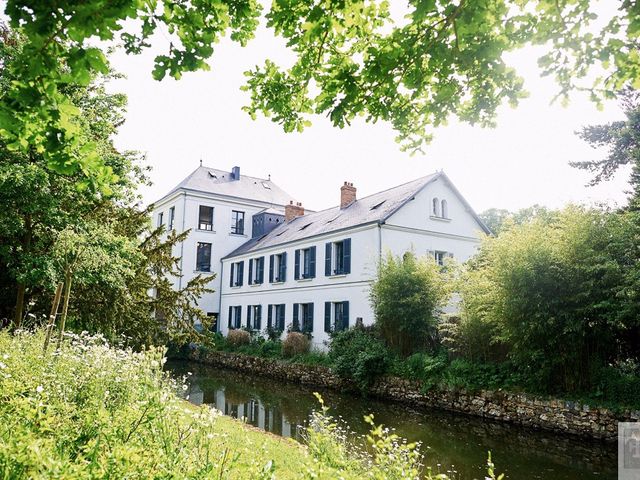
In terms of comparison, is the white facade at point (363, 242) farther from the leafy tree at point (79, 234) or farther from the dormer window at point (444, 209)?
the leafy tree at point (79, 234)

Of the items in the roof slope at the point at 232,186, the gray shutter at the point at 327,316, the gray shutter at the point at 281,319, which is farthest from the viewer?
the roof slope at the point at 232,186

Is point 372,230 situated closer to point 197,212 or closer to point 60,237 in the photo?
point 60,237

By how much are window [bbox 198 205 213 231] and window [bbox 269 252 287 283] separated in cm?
800

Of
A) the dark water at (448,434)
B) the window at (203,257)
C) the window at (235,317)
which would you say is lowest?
the dark water at (448,434)

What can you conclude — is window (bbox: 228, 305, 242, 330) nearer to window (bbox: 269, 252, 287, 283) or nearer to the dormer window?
window (bbox: 269, 252, 287, 283)

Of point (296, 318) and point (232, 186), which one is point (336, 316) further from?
point (232, 186)

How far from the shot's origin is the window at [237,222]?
34.1 meters

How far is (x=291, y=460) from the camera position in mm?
6727

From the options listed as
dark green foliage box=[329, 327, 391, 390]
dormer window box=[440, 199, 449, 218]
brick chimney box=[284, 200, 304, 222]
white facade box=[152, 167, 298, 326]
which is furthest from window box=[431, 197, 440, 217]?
white facade box=[152, 167, 298, 326]

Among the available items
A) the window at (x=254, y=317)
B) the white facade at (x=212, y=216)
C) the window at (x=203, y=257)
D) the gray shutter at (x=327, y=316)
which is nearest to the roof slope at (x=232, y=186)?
the white facade at (x=212, y=216)

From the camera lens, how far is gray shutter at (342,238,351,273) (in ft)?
69.8

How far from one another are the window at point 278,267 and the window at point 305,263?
4.61 feet

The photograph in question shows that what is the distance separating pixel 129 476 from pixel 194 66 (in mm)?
2742

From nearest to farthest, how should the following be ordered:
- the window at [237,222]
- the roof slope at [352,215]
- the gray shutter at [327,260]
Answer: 1. the roof slope at [352,215]
2. the gray shutter at [327,260]
3. the window at [237,222]
